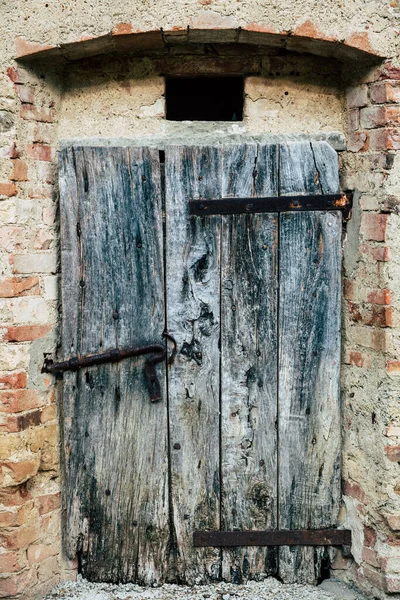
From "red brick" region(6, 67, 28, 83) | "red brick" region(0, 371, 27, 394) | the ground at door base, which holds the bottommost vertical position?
the ground at door base

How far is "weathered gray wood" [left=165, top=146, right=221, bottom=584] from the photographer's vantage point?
2.47m

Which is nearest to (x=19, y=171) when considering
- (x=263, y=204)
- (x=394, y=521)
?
(x=263, y=204)

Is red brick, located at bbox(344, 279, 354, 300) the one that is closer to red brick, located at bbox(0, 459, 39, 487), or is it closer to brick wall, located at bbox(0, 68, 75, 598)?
brick wall, located at bbox(0, 68, 75, 598)

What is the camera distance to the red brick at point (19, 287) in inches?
93.6

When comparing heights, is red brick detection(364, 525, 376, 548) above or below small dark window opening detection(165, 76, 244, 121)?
below

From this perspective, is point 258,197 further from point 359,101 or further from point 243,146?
point 359,101

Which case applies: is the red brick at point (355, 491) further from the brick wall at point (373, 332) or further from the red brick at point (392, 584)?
the red brick at point (392, 584)

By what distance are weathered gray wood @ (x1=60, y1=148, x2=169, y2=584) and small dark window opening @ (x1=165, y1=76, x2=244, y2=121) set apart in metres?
0.35

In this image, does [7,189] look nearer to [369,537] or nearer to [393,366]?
[393,366]

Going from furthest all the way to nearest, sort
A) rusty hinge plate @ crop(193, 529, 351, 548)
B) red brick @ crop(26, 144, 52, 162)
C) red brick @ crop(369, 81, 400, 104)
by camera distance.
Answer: rusty hinge plate @ crop(193, 529, 351, 548) → red brick @ crop(26, 144, 52, 162) → red brick @ crop(369, 81, 400, 104)

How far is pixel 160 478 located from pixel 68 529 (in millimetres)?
440

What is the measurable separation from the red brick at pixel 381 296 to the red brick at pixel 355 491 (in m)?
0.76

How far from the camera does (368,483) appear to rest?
2.47 metres

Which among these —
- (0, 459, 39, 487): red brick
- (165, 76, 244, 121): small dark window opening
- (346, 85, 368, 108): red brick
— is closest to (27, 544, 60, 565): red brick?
(0, 459, 39, 487): red brick
